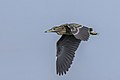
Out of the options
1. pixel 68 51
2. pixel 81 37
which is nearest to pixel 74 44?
pixel 68 51

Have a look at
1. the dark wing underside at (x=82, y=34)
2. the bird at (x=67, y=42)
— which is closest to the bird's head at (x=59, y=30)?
the bird at (x=67, y=42)

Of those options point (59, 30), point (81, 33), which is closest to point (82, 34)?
point (81, 33)

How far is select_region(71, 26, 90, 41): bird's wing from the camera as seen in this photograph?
18.0ft

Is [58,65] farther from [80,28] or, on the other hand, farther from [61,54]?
[80,28]

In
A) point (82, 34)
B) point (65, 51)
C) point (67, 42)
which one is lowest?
point (65, 51)

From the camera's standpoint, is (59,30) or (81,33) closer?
(81,33)

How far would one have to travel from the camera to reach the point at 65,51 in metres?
6.08

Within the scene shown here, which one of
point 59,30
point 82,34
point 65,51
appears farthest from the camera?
point 65,51

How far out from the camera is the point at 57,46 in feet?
20.6

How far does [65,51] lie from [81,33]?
58 centimetres

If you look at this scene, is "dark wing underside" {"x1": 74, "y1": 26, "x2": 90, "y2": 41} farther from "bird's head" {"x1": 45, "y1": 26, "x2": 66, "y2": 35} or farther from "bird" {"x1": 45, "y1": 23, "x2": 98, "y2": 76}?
"bird's head" {"x1": 45, "y1": 26, "x2": 66, "y2": 35}

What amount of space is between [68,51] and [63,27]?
36 cm

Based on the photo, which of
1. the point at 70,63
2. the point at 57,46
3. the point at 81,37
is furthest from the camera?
the point at 57,46

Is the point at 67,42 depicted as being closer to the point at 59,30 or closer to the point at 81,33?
the point at 59,30
